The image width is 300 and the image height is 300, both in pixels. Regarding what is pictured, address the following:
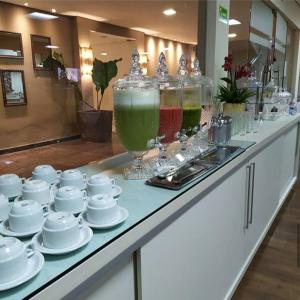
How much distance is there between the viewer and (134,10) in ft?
16.7

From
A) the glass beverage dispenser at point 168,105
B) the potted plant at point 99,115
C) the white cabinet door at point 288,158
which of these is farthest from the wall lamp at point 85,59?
the glass beverage dispenser at point 168,105

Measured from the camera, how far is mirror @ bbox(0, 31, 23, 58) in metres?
4.15

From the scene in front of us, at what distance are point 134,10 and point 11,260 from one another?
5.29m

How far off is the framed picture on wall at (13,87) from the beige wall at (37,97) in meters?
0.07

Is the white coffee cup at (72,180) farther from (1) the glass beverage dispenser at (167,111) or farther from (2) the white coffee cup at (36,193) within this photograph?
(1) the glass beverage dispenser at (167,111)

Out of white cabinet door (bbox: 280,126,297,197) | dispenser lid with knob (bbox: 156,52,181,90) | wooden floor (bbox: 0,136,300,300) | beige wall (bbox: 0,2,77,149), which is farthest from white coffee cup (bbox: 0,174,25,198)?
beige wall (bbox: 0,2,77,149)

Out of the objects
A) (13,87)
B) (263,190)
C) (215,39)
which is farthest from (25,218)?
(13,87)

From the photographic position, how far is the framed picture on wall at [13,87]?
4.15 metres

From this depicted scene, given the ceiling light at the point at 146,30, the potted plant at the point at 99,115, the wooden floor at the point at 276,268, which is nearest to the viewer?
the wooden floor at the point at 276,268

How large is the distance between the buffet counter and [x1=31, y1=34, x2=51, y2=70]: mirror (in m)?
3.85

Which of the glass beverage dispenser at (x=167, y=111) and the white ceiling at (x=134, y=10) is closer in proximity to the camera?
the glass beverage dispenser at (x=167, y=111)

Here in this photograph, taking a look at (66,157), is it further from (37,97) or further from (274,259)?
(37,97)

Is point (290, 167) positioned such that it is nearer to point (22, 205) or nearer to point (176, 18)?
point (22, 205)

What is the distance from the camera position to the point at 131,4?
15.5 ft
